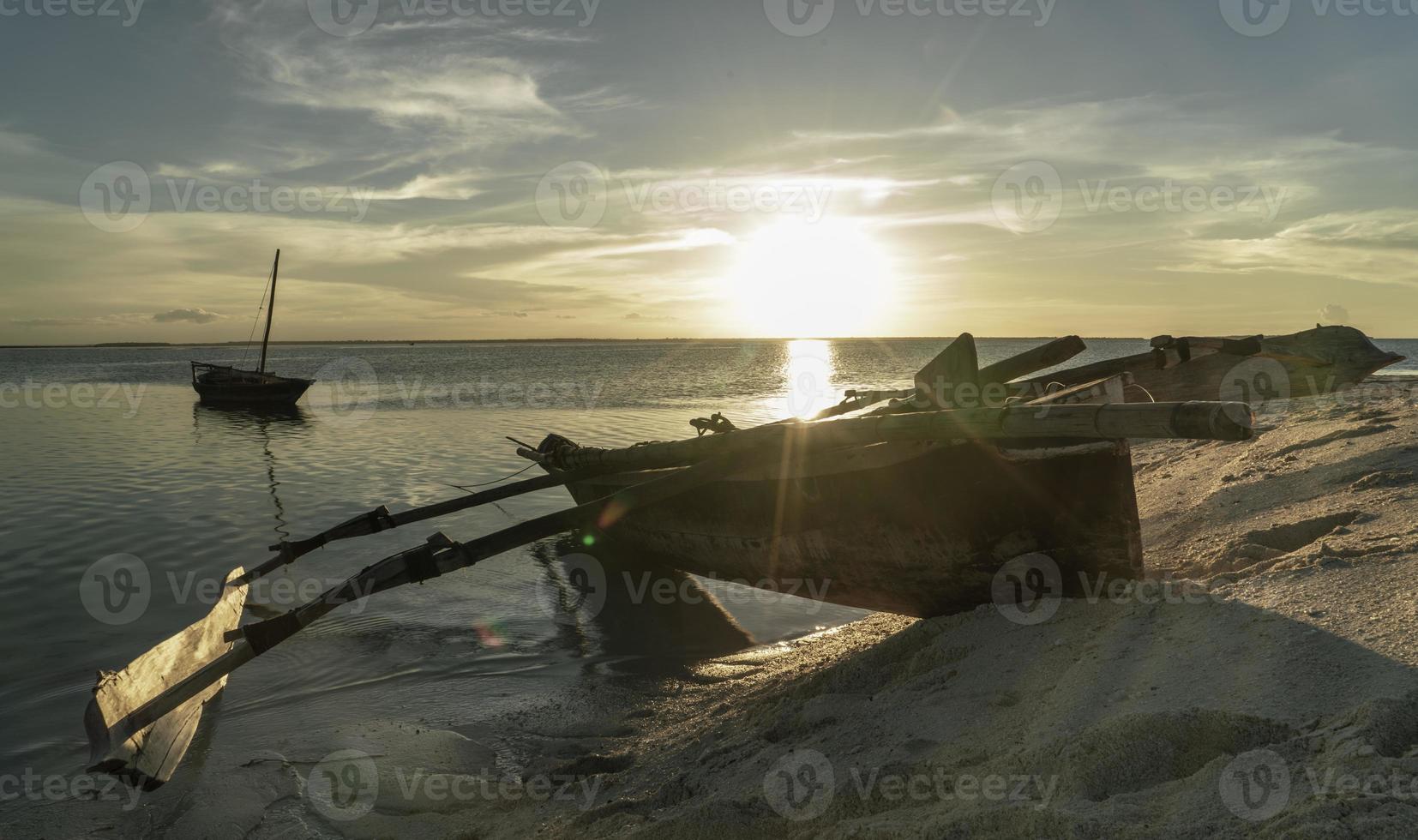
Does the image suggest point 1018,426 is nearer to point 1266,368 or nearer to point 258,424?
point 1266,368

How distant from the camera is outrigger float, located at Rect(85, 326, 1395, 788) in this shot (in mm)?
3867

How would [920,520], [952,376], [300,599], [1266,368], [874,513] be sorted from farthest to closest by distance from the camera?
[300,599]
[1266,368]
[952,376]
[874,513]
[920,520]

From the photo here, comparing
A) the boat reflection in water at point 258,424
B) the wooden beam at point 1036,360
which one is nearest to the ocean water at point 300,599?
the boat reflection in water at point 258,424

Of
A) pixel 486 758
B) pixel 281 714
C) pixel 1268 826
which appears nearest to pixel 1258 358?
pixel 1268 826

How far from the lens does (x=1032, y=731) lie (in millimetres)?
3236

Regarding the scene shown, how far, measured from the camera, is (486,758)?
4.67 m

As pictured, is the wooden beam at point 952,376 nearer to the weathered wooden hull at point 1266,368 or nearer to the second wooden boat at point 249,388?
the weathered wooden hull at point 1266,368

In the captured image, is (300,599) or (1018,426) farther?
(300,599)

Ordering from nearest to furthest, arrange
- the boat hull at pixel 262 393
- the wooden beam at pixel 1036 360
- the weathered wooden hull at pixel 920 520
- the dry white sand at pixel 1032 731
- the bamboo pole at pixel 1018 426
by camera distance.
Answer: the dry white sand at pixel 1032 731
the bamboo pole at pixel 1018 426
the weathered wooden hull at pixel 920 520
the wooden beam at pixel 1036 360
the boat hull at pixel 262 393

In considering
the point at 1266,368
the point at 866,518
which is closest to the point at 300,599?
the point at 866,518

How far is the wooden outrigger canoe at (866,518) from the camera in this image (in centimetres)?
385

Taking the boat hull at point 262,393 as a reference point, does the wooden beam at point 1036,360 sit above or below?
below

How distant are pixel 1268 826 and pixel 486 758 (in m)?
4.01

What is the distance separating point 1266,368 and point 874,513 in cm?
396
